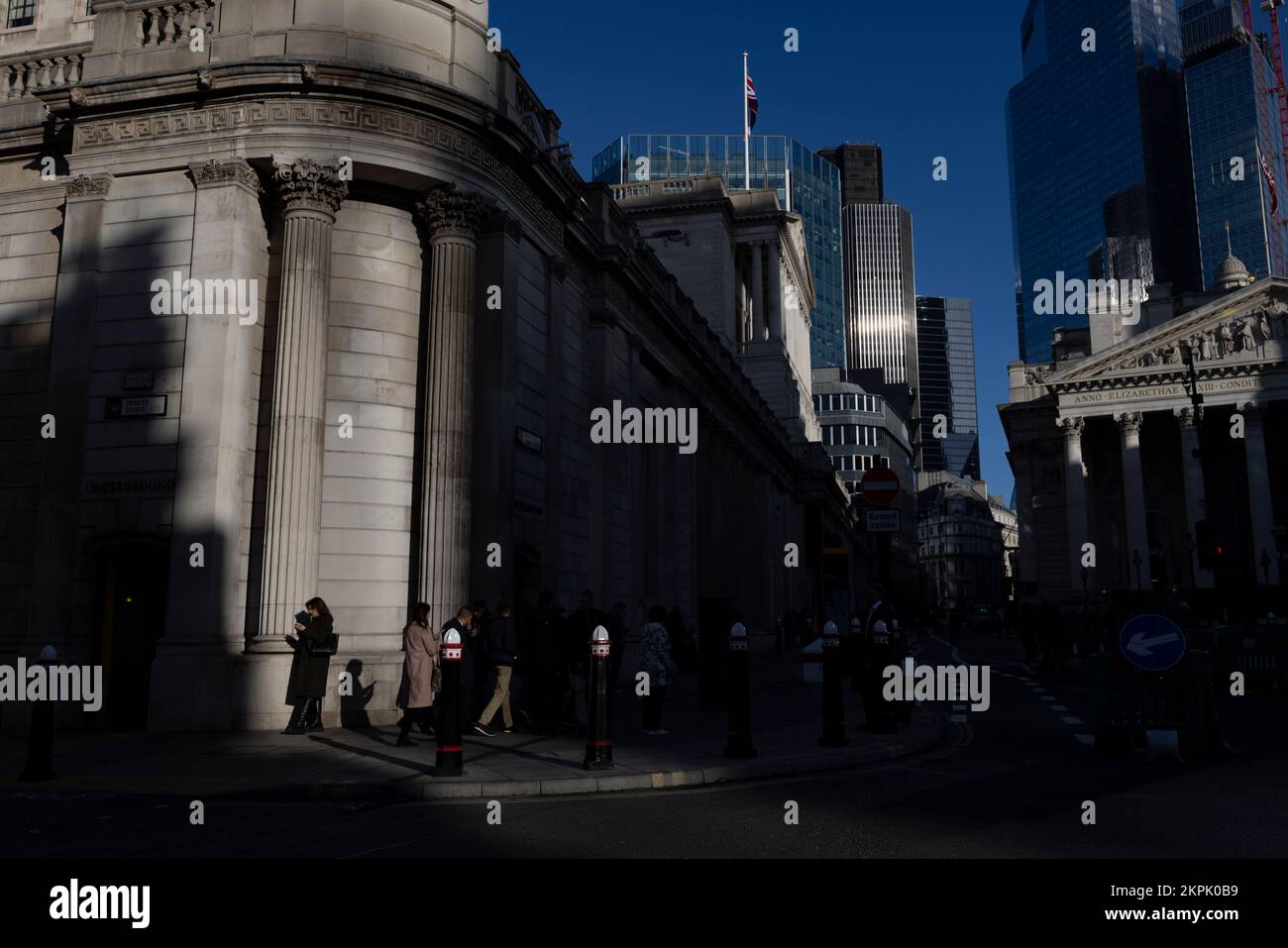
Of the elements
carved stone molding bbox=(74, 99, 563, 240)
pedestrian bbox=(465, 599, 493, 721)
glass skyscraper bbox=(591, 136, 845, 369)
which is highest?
glass skyscraper bbox=(591, 136, 845, 369)

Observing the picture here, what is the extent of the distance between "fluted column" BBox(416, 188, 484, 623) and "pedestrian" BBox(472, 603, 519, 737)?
2.10 meters

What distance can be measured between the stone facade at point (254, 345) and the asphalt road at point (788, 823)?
6.06m

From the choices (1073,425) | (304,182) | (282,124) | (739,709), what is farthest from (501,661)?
(1073,425)

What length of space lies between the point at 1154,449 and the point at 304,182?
2734 inches

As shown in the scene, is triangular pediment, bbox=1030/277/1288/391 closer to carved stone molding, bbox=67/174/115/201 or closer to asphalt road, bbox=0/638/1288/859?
asphalt road, bbox=0/638/1288/859

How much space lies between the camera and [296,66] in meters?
15.4

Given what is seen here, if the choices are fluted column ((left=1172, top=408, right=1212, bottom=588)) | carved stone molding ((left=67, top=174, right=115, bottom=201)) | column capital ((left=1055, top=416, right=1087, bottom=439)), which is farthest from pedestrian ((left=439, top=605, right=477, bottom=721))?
column capital ((left=1055, top=416, right=1087, bottom=439))

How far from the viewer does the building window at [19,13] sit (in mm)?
20172

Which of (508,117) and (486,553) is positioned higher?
(508,117)

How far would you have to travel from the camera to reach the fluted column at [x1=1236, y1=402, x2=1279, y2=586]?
57.5 metres

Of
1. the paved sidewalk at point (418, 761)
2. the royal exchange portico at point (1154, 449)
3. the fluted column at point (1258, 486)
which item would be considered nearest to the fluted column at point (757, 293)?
the royal exchange portico at point (1154, 449)

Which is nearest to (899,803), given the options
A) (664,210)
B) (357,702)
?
(357,702)
